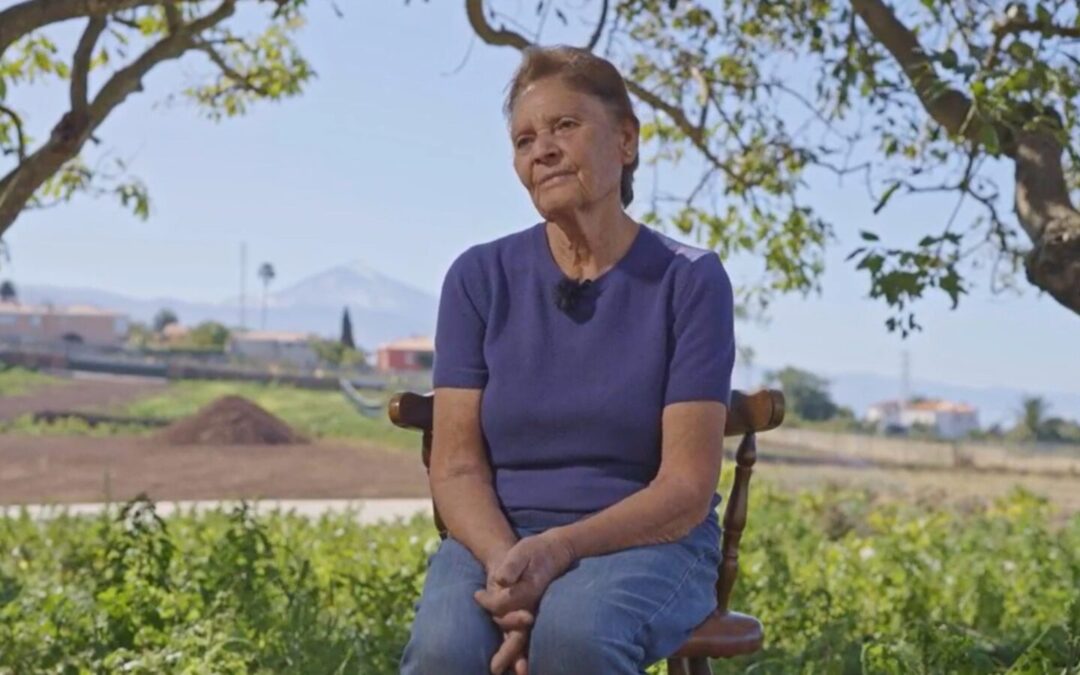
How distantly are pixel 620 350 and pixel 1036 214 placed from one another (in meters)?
2.19

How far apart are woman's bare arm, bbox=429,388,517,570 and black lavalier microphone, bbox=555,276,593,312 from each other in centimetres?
19

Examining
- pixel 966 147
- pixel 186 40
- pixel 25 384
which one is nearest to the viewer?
pixel 966 147

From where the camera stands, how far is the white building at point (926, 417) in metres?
15.2

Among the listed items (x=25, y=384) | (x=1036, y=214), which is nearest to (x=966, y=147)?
(x=1036, y=214)

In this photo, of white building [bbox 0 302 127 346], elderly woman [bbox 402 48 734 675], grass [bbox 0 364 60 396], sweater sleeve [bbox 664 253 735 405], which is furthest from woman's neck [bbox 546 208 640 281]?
white building [bbox 0 302 127 346]

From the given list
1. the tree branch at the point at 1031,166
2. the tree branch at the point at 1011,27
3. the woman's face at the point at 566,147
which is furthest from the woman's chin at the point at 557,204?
the tree branch at the point at 1011,27

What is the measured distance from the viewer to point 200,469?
14500 mm

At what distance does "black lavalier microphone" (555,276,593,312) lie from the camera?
2352 millimetres

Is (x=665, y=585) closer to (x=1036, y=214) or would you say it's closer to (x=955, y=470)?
(x=1036, y=214)

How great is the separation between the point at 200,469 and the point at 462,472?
12560 millimetres

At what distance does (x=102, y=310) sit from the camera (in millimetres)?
23125

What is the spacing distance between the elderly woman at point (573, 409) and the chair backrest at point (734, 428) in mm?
203

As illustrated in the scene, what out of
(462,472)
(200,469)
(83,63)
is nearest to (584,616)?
(462,472)

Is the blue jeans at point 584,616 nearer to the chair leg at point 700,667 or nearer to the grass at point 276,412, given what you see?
the chair leg at point 700,667
